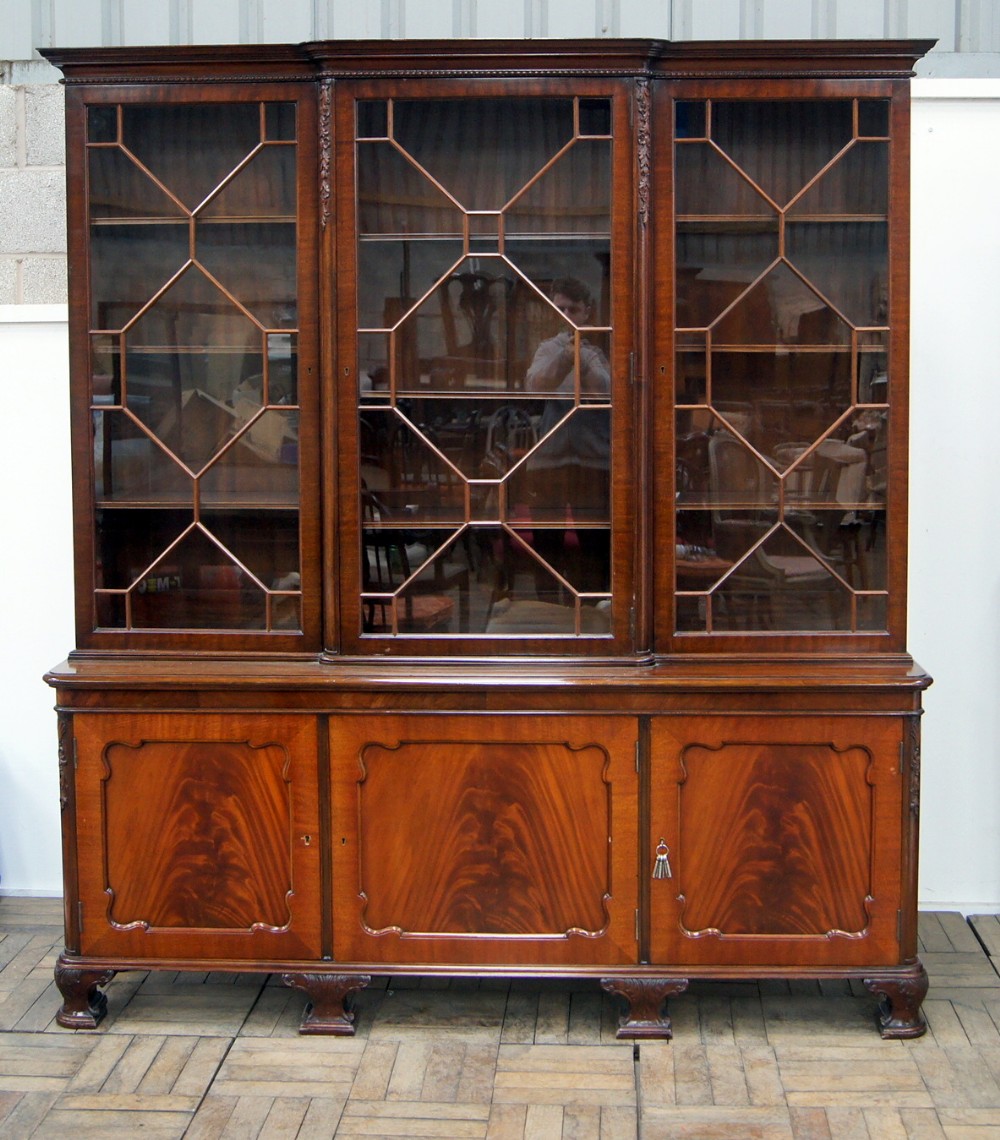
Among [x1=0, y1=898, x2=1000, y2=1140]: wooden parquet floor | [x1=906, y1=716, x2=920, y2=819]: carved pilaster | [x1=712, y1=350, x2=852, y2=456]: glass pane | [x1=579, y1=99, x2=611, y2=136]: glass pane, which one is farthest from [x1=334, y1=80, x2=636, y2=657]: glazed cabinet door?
[x1=0, y1=898, x2=1000, y2=1140]: wooden parquet floor

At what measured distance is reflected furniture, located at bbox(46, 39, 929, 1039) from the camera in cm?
289

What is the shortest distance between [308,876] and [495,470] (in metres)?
0.98

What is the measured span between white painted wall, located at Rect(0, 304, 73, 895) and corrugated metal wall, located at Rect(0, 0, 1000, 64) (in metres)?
0.76

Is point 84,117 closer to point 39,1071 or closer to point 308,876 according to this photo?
point 308,876

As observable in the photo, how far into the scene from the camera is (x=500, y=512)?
9.73 feet

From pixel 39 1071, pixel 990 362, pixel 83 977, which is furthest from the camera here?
pixel 990 362

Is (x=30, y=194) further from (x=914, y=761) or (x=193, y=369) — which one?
(x=914, y=761)

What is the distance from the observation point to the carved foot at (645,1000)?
291 centimetres

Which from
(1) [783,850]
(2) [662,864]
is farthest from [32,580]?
(1) [783,850]

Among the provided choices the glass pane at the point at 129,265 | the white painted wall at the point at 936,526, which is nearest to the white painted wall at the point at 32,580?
the white painted wall at the point at 936,526

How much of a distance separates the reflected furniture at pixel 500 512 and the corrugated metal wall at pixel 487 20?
67cm

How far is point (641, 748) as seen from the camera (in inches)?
114

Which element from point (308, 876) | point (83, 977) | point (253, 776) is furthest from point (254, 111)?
point (83, 977)

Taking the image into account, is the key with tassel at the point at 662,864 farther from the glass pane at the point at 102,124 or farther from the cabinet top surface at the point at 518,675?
the glass pane at the point at 102,124
